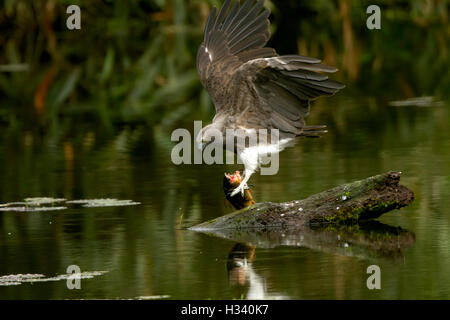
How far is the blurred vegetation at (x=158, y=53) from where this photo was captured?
71.9 ft

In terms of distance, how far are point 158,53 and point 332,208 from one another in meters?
17.9

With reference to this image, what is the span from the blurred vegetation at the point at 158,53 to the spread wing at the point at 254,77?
645 centimetres

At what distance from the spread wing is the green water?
4.23ft

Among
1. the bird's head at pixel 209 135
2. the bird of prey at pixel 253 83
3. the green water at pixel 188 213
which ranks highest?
the bird of prey at pixel 253 83

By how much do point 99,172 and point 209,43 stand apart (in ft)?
9.99

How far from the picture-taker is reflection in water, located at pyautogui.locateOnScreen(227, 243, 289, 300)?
353 inches

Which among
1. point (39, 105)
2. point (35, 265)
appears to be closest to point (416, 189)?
point (35, 265)

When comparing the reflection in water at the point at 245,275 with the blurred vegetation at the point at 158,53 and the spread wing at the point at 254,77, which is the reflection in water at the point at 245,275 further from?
the blurred vegetation at the point at 158,53

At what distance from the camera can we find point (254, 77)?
36.4ft

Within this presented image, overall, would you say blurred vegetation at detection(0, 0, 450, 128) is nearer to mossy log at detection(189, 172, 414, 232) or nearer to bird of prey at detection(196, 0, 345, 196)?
bird of prey at detection(196, 0, 345, 196)

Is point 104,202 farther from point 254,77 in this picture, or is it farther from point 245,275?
point 245,275

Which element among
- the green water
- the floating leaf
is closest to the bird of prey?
the green water

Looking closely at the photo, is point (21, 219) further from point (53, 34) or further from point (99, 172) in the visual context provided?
point (53, 34)

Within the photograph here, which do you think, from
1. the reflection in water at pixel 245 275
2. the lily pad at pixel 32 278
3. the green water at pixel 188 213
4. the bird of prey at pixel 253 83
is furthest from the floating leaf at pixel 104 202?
the lily pad at pixel 32 278
